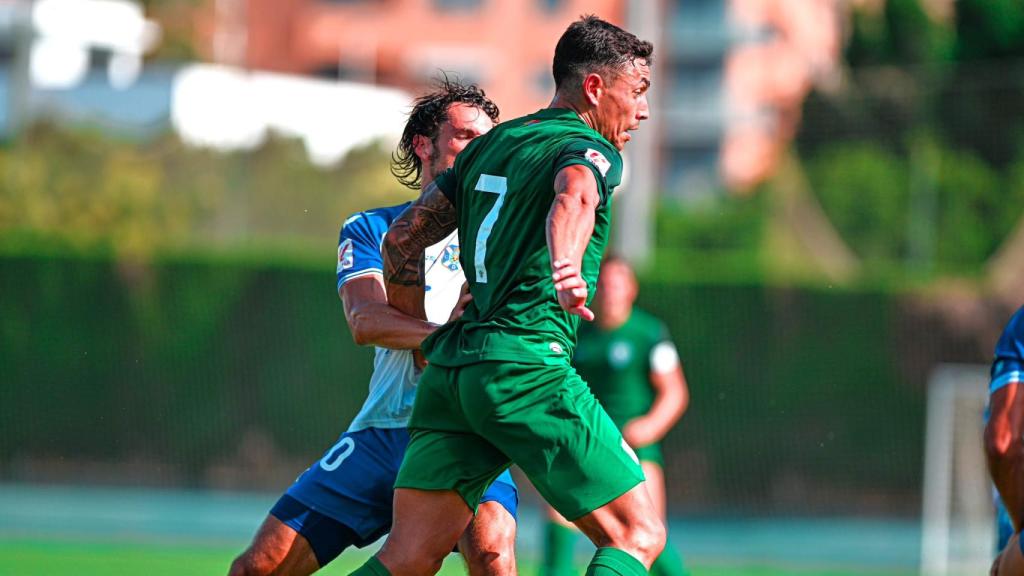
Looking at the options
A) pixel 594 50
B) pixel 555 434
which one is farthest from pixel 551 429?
pixel 594 50

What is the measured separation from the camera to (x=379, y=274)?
5.57m

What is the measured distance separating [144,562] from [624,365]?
200 inches

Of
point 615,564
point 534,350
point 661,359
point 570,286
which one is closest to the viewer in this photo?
point 570,286

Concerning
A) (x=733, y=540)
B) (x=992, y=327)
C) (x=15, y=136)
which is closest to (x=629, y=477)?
(x=733, y=540)

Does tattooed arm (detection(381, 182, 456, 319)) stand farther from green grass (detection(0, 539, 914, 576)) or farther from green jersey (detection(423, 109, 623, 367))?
green grass (detection(0, 539, 914, 576))

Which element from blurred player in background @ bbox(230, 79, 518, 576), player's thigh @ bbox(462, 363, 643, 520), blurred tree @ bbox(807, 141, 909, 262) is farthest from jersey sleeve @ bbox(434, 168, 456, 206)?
blurred tree @ bbox(807, 141, 909, 262)

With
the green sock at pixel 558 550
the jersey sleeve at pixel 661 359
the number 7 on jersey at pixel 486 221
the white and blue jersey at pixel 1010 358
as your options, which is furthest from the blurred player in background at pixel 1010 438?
the jersey sleeve at pixel 661 359

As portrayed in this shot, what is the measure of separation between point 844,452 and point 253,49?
35.6m

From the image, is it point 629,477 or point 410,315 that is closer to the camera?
point 629,477

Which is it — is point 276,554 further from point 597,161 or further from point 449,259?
point 597,161

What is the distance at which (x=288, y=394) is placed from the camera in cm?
1966

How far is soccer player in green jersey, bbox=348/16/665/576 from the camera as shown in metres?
4.39

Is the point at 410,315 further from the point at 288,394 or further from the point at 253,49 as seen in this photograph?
the point at 253,49

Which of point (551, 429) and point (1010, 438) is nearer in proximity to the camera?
point (551, 429)
